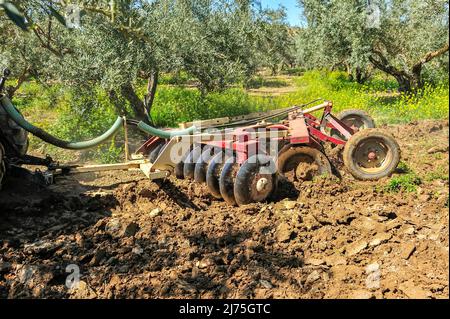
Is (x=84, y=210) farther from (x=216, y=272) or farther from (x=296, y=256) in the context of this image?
(x=296, y=256)

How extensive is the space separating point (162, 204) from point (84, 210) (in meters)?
1.00

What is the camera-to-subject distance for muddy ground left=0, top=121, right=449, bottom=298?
3506 millimetres

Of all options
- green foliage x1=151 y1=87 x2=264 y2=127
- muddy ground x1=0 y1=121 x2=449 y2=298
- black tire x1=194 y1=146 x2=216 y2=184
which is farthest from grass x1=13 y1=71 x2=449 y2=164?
black tire x1=194 y1=146 x2=216 y2=184

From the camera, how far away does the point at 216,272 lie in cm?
376

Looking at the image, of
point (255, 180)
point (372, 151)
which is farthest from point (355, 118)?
point (255, 180)

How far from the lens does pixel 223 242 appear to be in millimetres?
4336

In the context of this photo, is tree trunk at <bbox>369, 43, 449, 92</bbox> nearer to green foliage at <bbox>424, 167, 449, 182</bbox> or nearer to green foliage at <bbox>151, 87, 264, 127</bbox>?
green foliage at <bbox>151, 87, 264, 127</bbox>

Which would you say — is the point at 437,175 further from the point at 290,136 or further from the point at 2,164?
the point at 2,164

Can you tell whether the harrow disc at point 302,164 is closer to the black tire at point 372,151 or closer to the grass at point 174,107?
the black tire at point 372,151

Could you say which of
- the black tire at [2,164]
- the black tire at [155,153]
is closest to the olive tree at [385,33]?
the black tire at [155,153]

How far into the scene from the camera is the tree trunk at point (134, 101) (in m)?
9.06

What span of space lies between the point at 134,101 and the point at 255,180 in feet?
16.7

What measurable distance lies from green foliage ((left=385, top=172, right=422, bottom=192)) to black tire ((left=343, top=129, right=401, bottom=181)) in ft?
1.42

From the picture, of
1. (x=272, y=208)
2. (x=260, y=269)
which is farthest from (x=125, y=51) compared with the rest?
(x=260, y=269)
